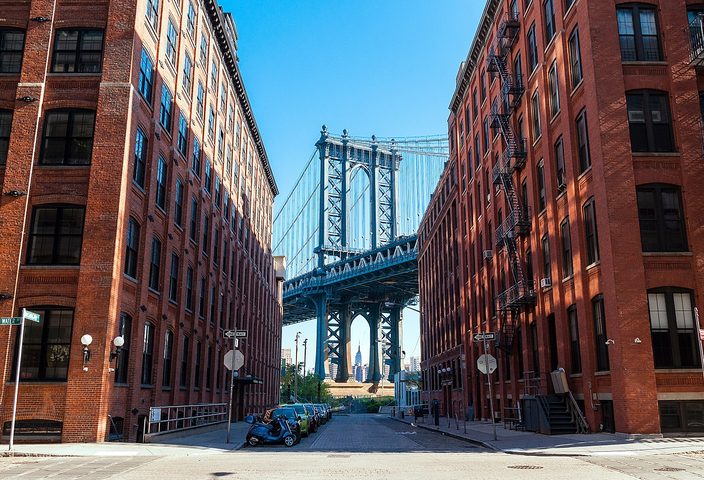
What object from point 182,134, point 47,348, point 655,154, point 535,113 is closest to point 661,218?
point 655,154

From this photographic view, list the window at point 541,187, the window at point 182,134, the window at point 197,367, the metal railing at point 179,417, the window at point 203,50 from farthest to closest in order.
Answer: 1. the window at point 203,50
2. the window at point 197,367
3. the window at point 182,134
4. the window at point 541,187
5. the metal railing at point 179,417

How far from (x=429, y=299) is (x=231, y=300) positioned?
3137cm

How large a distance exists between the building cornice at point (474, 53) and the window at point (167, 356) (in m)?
28.1

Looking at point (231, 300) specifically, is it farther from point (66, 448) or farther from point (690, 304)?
point (690, 304)

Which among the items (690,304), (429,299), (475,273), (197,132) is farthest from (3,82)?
(429,299)

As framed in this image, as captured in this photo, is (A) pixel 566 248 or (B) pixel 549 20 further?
(B) pixel 549 20

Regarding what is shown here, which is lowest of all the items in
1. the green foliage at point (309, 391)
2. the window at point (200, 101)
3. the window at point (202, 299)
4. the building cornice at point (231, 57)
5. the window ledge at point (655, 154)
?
the green foliage at point (309, 391)

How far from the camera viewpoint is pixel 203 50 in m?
38.2

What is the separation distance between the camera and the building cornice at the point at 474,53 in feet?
140

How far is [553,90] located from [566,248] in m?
7.63

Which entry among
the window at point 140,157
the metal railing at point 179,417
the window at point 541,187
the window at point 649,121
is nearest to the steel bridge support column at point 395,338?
the metal railing at point 179,417

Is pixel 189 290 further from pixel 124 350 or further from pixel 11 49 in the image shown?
pixel 11 49

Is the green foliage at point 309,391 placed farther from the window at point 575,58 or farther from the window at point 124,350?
the window at point 575,58

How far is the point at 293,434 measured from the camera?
76.4 ft
